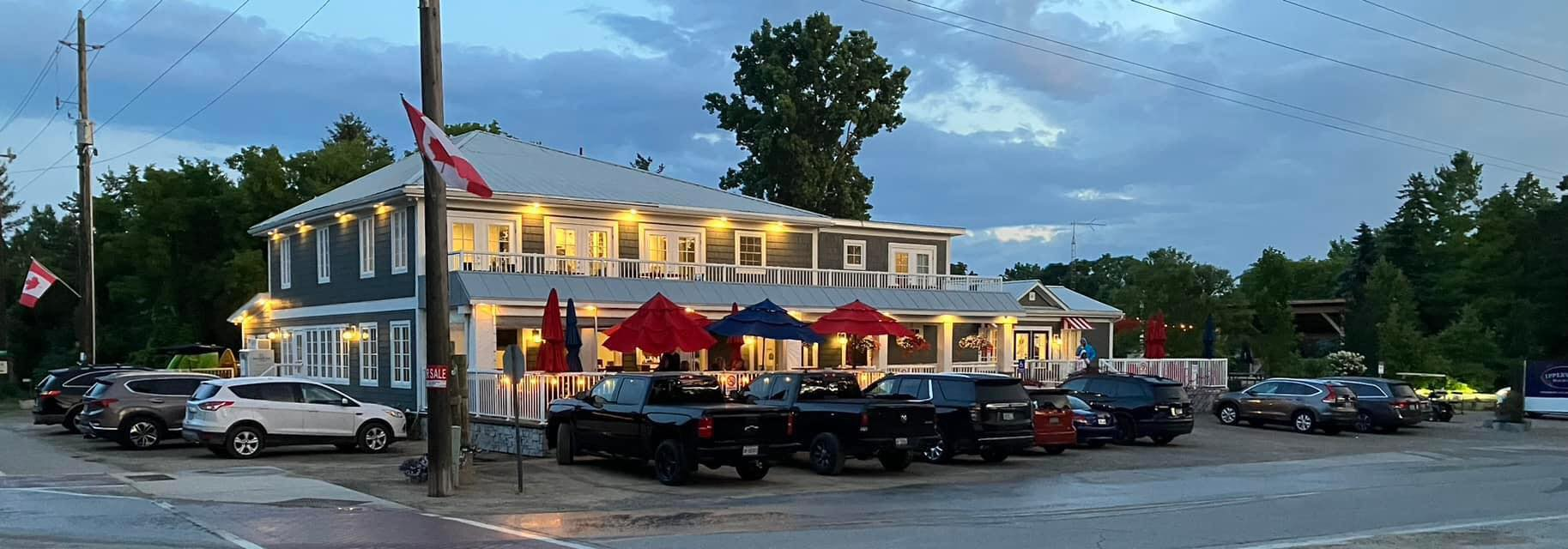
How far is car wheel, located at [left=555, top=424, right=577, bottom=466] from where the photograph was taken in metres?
21.4

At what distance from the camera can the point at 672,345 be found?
25734mm

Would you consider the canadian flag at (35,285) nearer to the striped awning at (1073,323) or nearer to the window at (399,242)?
the window at (399,242)

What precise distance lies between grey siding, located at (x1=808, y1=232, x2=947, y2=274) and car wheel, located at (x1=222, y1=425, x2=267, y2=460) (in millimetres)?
19415

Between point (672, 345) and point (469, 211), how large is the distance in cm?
864

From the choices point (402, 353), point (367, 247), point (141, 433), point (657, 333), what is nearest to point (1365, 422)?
point (657, 333)

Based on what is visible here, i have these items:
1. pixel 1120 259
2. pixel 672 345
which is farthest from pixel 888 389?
pixel 1120 259

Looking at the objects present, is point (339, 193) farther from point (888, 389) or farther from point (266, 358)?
point (888, 389)

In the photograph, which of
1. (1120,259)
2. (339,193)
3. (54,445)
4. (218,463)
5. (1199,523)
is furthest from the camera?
(1120,259)

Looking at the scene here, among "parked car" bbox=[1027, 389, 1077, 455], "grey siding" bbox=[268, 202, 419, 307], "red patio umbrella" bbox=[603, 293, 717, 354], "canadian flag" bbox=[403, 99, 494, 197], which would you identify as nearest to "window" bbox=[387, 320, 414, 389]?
"grey siding" bbox=[268, 202, 419, 307]

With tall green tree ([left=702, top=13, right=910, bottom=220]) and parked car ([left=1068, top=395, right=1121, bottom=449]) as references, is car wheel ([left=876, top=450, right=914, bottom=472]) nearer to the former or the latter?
parked car ([left=1068, top=395, right=1121, bottom=449])

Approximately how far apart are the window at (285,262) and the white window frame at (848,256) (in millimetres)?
16813

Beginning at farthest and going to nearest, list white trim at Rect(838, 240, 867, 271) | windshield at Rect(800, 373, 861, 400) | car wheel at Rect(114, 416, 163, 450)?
white trim at Rect(838, 240, 867, 271), car wheel at Rect(114, 416, 163, 450), windshield at Rect(800, 373, 861, 400)

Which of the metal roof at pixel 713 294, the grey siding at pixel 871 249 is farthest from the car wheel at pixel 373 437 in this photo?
the grey siding at pixel 871 249

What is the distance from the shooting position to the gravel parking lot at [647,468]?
17219 millimetres
